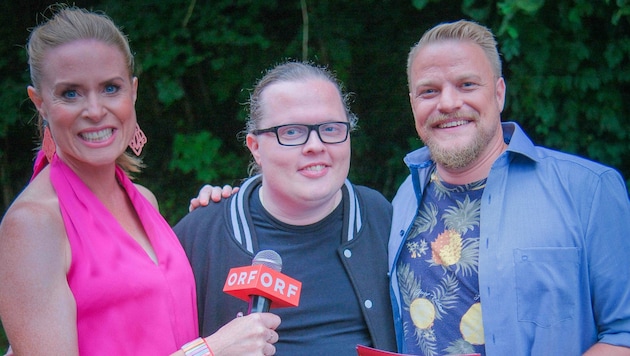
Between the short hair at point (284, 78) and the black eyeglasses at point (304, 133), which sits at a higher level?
the short hair at point (284, 78)

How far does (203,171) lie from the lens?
20.1ft

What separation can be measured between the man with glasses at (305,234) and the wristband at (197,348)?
50cm

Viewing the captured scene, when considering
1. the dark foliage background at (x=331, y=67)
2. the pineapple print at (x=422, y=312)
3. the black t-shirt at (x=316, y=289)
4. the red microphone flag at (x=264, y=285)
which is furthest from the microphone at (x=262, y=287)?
the dark foliage background at (x=331, y=67)

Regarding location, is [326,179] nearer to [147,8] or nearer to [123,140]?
[123,140]

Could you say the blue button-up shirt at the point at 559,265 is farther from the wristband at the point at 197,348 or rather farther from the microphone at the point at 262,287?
the wristband at the point at 197,348

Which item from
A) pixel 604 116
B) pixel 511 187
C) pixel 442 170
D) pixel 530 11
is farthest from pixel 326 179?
pixel 604 116

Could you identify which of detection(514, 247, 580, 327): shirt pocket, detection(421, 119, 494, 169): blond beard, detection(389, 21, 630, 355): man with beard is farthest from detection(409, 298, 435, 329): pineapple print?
detection(421, 119, 494, 169): blond beard

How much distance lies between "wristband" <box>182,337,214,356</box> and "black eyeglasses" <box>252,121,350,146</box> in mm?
933

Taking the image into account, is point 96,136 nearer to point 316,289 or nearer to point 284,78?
point 284,78

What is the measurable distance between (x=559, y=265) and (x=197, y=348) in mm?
1364

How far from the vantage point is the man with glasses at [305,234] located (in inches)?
120

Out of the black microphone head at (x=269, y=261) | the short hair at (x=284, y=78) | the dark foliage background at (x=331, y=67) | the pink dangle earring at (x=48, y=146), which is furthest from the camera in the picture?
the dark foliage background at (x=331, y=67)

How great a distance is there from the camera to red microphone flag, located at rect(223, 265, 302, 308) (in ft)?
8.11

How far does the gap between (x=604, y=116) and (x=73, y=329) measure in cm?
394
